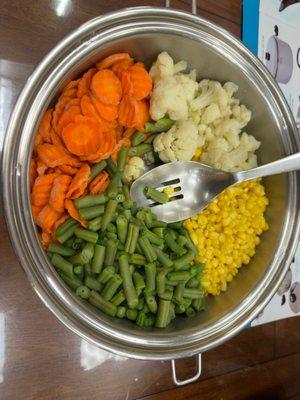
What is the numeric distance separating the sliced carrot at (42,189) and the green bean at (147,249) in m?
0.29

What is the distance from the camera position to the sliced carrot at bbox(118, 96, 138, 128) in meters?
1.23

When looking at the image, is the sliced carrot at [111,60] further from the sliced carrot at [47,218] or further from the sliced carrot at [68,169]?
the sliced carrot at [47,218]

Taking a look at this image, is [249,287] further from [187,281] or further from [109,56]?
[109,56]

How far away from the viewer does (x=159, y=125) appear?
133cm

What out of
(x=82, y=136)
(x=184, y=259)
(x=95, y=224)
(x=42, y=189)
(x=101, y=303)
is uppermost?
(x=82, y=136)

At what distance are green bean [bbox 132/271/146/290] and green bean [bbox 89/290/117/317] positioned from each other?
87 millimetres

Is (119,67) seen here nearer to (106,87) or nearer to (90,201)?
(106,87)

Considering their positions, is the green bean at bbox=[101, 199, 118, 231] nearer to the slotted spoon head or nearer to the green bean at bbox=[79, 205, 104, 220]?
the green bean at bbox=[79, 205, 104, 220]

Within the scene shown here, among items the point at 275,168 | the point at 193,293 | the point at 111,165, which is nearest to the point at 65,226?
the point at 111,165

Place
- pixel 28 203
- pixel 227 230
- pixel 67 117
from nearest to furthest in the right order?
1. pixel 28 203
2. pixel 67 117
3. pixel 227 230

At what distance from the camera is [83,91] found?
122 cm

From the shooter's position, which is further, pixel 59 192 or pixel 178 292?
pixel 178 292

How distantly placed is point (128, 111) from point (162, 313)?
1.95ft

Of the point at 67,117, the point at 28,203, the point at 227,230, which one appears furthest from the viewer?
the point at 227,230
